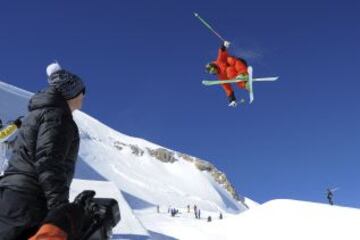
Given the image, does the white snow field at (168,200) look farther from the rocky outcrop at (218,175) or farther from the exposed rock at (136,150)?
the rocky outcrop at (218,175)

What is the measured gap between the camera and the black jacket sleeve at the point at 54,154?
2.87 meters

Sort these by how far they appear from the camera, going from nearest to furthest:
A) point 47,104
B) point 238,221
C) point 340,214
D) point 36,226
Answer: point 36,226 < point 47,104 < point 340,214 < point 238,221

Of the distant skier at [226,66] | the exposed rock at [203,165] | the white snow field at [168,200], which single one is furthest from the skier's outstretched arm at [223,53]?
the exposed rock at [203,165]

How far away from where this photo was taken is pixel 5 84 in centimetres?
14112

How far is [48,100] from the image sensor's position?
3.20 m

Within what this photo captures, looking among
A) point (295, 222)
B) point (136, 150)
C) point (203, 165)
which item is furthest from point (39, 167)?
point (203, 165)

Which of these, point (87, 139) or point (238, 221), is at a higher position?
point (87, 139)

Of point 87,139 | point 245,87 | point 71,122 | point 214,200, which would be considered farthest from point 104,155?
point 71,122

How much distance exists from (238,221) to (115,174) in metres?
90.9

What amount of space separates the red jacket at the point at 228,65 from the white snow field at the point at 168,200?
25.3 ft

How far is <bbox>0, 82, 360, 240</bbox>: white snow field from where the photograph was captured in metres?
23.5

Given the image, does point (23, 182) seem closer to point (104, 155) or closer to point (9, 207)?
point (9, 207)

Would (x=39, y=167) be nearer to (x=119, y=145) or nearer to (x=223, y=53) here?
(x=223, y=53)

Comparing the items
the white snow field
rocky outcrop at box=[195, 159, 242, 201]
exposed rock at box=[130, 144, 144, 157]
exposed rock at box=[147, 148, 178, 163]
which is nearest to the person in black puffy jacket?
the white snow field
